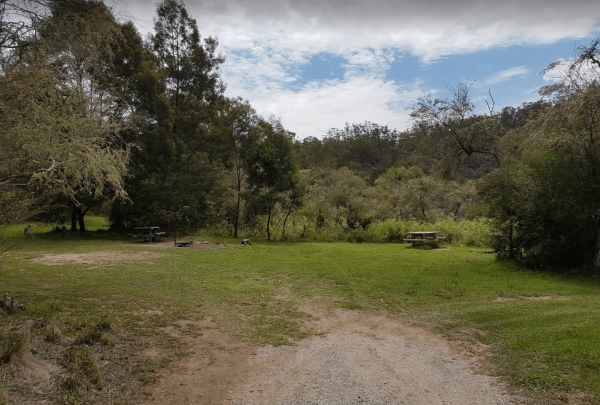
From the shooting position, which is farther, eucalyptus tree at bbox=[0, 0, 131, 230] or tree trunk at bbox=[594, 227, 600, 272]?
tree trunk at bbox=[594, 227, 600, 272]

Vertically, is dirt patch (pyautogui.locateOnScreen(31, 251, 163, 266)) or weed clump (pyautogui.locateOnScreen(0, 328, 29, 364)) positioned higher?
weed clump (pyautogui.locateOnScreen(0, 328, 29, 364))

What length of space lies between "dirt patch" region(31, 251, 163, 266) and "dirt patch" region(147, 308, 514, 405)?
7.02 metres

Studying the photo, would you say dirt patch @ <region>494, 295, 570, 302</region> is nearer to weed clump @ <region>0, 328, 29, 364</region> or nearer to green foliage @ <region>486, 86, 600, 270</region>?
green foliage @ <region>486, 86, 600, 270</region>

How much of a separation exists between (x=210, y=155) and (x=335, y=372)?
21.8m

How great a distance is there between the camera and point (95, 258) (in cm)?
1212

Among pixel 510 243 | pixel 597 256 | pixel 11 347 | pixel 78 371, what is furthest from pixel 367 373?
pixel 510 243

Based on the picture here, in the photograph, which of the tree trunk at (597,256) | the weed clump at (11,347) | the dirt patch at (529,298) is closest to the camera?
the weed clump at (11,347)

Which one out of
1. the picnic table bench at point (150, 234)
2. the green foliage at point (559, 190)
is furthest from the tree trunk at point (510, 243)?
the picnic table bench at point (150, 234)

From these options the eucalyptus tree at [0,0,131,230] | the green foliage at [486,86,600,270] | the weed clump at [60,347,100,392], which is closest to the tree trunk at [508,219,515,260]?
the green foliage at [486,86,600,270]

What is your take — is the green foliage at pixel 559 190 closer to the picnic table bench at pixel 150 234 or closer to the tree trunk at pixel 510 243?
the tree trunk at pixel 510 243

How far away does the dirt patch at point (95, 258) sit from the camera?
1126 centimetres

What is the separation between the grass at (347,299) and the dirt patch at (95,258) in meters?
0.56

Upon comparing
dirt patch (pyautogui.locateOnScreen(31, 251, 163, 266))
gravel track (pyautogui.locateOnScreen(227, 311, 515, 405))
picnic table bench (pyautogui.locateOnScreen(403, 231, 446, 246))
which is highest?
A: picnic table bench (pyautogui.locateOnScreen(403, 231, 446, 246))

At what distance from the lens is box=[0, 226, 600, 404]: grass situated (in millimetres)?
4832
